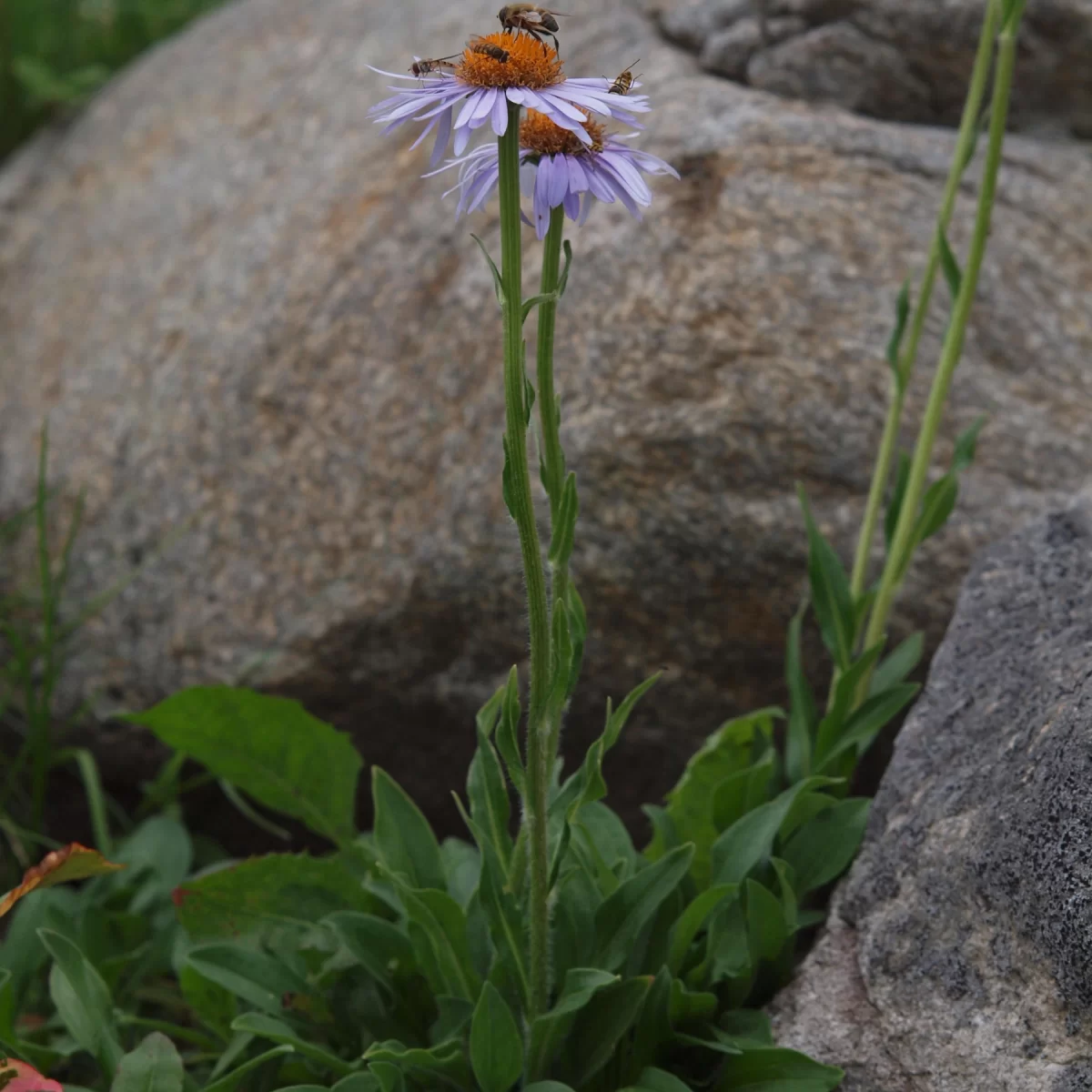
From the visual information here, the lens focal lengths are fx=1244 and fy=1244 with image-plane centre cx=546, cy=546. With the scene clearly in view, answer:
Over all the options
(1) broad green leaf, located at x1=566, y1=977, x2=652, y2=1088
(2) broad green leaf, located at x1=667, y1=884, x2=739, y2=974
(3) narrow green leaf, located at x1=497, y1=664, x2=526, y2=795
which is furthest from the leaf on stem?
(2) broad green leaf, located at x1=667, y1=884, x2=739, y2=974

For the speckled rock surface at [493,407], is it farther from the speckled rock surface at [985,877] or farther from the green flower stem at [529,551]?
the green flower stem at [529,551]

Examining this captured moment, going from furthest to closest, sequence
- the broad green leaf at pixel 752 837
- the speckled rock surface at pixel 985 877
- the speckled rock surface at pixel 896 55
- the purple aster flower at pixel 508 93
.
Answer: the speckled rock surface at pixel 896 55 < the broad green leaf at pixel 752 837 < the speckled rock surface at pixel 985 877 < the purple aster flower at pixel 508 93

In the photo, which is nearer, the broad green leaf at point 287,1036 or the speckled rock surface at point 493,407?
the broad green leaf at point 287,1036

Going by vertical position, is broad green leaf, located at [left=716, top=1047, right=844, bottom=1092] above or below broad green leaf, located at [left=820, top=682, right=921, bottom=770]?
below

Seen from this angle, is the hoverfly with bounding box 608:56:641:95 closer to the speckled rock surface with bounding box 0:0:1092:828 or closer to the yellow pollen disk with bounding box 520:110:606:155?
the yellow pollen disk with bounding box 520:110:606:155

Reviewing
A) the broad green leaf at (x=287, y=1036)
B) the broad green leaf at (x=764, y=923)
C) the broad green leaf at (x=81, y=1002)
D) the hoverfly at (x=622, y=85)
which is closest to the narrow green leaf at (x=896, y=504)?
the broad green leaf at (x=764, y=923)

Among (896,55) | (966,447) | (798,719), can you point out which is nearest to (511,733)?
(798,719)
